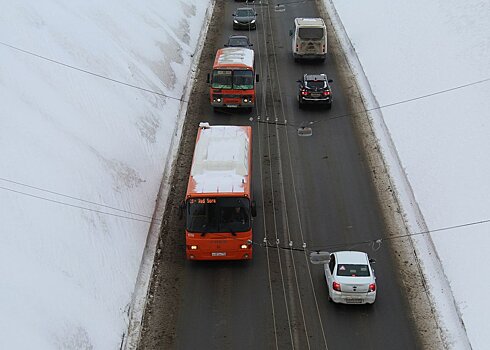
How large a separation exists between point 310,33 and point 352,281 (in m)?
24.1

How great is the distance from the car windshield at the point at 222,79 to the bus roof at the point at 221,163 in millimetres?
8282

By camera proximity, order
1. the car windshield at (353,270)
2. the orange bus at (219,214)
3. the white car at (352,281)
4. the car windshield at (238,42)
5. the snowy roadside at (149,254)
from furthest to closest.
→ the car windshield at (238,42), the orange bus at (219,214), the car windshield at (353,270), the white car at (352,281), the snowy roadside at (149,254)

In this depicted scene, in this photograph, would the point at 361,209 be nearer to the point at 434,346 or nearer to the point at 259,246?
the point at 259,246

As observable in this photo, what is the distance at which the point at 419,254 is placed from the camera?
74.4 ft

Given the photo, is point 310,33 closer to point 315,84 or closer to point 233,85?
point 315,84

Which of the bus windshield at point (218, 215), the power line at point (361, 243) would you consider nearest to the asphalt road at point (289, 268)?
the power line at point (361, 243)

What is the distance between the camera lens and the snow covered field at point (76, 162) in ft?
57.9

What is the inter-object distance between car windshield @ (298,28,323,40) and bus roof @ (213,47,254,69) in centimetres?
646

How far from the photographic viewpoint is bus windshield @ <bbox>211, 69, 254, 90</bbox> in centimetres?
3322

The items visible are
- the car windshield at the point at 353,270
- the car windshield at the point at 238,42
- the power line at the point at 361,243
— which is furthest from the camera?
the car windshield at the point at 238,42

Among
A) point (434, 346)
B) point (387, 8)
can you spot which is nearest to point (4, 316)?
point (434, 346)

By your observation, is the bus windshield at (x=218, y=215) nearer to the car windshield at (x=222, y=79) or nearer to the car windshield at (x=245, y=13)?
the car windshield at (x=222, y=79)

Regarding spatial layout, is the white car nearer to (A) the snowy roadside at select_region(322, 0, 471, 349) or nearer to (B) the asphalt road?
(B) the asphalt road

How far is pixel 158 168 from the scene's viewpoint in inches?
1103
